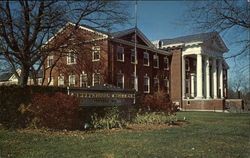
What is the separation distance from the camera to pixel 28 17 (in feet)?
46.1

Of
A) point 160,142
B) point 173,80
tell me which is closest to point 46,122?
point 160,142

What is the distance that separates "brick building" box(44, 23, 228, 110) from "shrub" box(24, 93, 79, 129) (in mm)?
12802

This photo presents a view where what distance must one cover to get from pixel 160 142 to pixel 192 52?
31183mm

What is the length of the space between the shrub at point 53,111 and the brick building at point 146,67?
504 inches

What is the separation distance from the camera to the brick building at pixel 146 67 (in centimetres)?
2884

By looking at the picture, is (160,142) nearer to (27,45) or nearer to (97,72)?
(27,45)

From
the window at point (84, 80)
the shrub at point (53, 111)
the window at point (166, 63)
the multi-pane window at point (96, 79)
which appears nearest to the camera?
the shrub at point (53, 111)

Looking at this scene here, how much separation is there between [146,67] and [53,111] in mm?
24205

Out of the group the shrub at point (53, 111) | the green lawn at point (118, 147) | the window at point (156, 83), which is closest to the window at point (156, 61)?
the window at point (156, 83)

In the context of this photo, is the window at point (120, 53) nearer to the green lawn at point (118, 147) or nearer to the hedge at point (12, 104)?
the hedge at point (12, 104)

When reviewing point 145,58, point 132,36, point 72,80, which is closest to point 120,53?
point 132,36

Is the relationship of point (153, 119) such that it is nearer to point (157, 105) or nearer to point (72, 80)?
point (157, 105)

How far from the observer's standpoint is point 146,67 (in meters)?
35.2

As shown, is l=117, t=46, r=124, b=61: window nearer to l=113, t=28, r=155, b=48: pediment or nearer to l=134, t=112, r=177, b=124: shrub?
l=113, t=28, r=155, b=48: pediment
